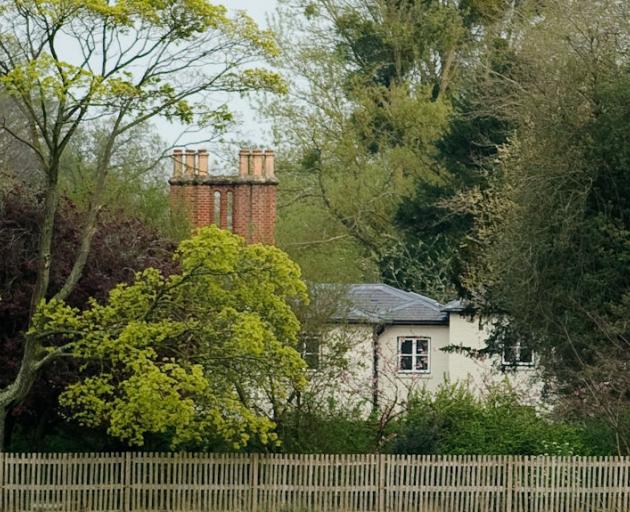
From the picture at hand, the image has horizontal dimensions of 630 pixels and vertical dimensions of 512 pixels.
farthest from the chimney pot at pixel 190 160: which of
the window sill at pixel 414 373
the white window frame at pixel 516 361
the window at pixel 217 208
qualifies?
the white window frame at pixel 516 361

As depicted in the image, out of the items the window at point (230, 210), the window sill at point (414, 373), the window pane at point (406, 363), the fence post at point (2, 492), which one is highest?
the window at point (230, 210)

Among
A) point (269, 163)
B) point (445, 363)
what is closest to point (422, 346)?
point (445, 363)

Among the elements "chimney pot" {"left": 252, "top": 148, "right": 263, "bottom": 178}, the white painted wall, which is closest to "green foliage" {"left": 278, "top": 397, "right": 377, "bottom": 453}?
the white painted wall

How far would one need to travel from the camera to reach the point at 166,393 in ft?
84.6

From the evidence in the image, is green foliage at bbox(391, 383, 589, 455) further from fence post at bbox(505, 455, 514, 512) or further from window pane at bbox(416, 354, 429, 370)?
window pane at bbox(416, 354, 429, 370)

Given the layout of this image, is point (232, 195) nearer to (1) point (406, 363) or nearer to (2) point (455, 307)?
(1) point (406, 363)

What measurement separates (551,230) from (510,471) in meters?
7.26

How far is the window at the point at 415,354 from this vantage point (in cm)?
4469

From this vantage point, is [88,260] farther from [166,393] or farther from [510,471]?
[510,471]

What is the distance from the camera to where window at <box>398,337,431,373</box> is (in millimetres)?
44688

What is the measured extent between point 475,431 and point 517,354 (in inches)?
394

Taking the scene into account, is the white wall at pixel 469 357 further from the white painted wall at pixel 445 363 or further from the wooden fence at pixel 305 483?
the wooden fence at pixel 305 483

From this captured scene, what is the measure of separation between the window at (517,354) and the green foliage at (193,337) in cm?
1062

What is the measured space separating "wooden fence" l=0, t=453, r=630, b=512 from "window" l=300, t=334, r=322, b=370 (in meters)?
3.87
